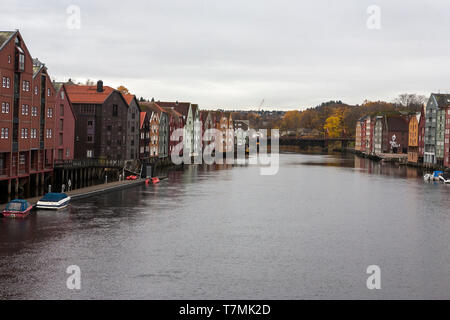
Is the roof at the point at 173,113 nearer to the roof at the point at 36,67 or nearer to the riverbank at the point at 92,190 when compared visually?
the riverbank at the point at 92,190

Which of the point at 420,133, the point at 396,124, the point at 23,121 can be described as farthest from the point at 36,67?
the point at 396,124

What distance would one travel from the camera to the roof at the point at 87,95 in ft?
300

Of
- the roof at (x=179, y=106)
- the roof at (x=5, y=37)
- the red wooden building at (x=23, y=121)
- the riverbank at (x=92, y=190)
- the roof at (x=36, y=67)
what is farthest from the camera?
the roof at (x=179, y=106)

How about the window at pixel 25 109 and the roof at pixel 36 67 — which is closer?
the window at pixel 25 109

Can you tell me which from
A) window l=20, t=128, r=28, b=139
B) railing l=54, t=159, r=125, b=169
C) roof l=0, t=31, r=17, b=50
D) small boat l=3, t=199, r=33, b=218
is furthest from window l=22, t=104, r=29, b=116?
small boat l=3, t=199, r=33, b=218

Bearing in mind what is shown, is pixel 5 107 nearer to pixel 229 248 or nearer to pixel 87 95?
pixel 229 248

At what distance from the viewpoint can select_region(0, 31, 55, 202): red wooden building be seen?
5712cm

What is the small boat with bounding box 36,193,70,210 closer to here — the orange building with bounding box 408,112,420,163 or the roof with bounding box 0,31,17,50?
the roof with bounding box 0,31,17,50

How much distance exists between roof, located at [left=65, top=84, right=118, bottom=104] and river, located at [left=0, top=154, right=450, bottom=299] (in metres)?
34.3

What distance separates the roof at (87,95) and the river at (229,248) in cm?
3432

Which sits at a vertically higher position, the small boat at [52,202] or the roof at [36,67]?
the roof at [36,67]

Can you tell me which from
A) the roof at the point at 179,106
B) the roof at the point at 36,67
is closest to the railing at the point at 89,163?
the roof at the point at 36,67
